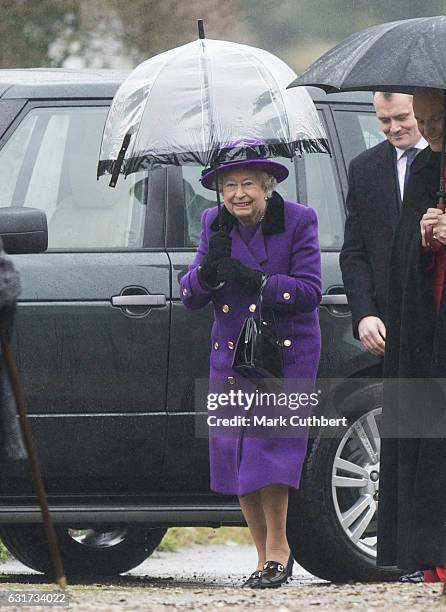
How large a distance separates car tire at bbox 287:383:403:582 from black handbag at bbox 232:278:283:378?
2.08 feet

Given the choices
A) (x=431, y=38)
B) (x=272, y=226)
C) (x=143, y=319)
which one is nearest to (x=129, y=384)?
(x=143, y=319)

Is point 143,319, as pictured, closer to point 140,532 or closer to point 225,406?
point 225,406

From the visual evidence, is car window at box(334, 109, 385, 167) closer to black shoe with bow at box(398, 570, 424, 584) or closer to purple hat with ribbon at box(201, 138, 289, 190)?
purple hat with ribbon at box(201, 138, 289, 190)

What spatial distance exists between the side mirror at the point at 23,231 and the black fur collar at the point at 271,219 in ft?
3.57

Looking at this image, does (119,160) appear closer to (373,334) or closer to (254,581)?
(373,334)

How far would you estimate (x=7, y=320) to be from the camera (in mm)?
5914

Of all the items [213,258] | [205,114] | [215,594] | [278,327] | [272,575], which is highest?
[205,114]

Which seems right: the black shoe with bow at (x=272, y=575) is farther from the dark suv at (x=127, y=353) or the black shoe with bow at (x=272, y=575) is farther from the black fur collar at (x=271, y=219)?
the black fur collar at (x=271, y=219)

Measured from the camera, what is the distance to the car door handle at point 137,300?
7.93 meters

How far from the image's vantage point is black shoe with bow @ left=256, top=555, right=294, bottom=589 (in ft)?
25.0

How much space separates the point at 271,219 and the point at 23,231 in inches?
51.5

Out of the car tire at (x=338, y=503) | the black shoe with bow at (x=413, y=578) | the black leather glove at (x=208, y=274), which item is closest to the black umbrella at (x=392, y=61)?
the black leather glove at (x=208, y=274)

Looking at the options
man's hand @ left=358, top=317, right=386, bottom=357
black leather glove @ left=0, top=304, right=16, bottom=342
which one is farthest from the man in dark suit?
black leather glove @ left=0, top=304, right=16, bottom=342

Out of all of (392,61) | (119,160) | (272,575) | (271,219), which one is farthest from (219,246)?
(272,575)
